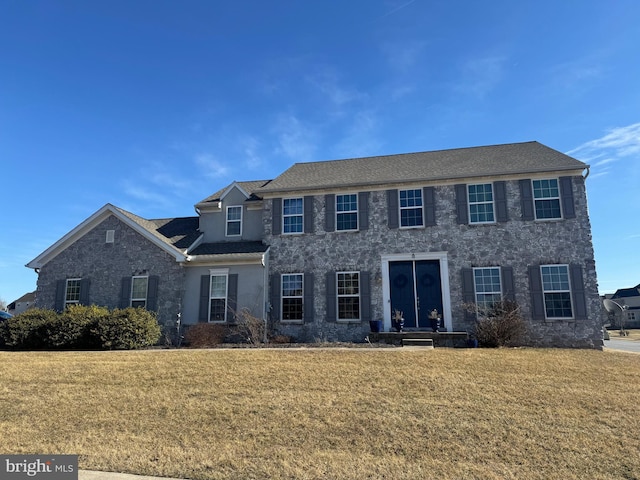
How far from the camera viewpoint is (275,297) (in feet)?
58.3

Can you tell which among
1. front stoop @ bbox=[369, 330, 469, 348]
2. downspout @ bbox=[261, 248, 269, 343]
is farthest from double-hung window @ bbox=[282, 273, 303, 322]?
front stoop @ bbox=[369, 330, 469, 348]

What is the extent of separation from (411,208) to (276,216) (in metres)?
5.62

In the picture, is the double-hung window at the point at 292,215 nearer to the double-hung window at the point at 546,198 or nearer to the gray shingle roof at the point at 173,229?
the gray shingle roof at the point at 173,229

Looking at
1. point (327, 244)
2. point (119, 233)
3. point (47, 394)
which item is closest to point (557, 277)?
point (327, 244)

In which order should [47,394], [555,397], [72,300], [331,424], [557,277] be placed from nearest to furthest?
[331,424]
[555,397]
[47,394]
[557,277]
[72,300]

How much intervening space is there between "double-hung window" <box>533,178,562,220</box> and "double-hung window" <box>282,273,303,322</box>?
9.43 m

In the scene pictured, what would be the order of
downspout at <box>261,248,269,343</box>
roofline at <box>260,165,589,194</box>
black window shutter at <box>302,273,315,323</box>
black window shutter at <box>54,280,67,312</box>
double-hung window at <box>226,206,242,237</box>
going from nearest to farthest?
roofline at <box>260,165,589,194</box> → downspout at <box>261,248,269,343</box> → black window shutter at <box>302,273,315,323</box> → black window shutter at <box>54,280,67,312</box> → double-hung window at <box>226,206,242,237</box>

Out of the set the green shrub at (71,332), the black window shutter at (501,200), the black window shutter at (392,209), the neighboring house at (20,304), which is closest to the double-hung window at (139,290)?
the green shrub at (71,332)

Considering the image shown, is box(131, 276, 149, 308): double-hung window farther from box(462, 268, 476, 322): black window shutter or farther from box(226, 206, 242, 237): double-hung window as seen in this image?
box(462, 268, 476, 322): black window shutter

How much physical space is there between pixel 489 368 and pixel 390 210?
846cm

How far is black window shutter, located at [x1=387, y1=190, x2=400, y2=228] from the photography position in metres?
17.4

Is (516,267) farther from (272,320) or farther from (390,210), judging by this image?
(272,320)

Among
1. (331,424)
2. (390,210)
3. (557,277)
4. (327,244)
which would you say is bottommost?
(331,424)

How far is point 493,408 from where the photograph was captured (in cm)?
766
